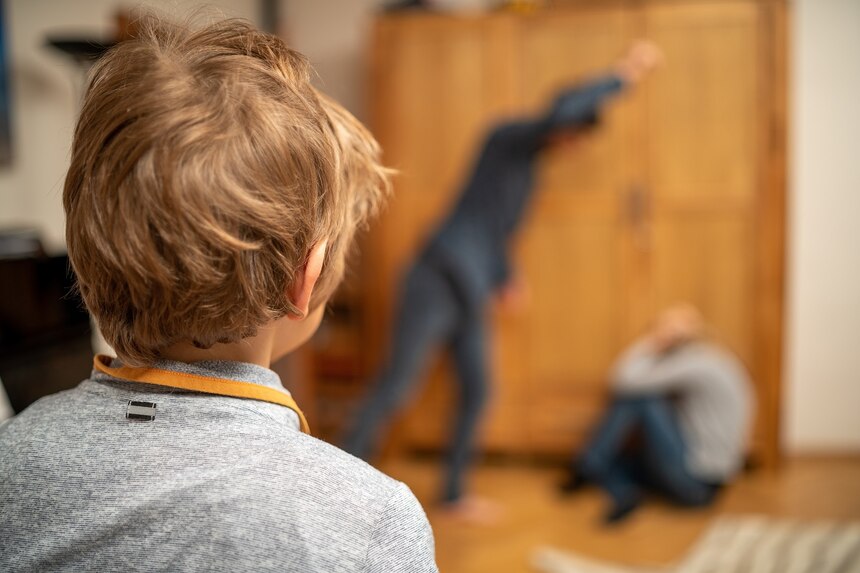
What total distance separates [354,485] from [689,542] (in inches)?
90.3

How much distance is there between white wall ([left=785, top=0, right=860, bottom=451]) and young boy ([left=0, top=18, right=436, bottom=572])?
310 centimetres

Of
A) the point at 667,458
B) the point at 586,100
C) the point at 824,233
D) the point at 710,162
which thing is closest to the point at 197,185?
the point at 586,100

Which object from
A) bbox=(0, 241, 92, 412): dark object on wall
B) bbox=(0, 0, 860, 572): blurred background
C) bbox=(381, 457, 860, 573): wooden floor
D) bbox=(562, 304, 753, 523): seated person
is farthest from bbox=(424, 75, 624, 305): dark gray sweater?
bbox=(0, 241, 92, 412): dark object on wall

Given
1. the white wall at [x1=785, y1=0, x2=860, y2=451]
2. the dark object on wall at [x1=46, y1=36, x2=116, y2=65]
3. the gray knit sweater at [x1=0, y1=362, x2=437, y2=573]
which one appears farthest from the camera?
the white wall at [x1=785, y1=0, x2=860, y2=451]

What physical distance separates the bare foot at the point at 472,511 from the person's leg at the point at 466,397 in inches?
1.1

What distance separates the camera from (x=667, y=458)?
2986 millimetres

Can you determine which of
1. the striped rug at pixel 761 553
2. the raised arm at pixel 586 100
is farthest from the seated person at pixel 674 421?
the raised arm at pixel 586 100

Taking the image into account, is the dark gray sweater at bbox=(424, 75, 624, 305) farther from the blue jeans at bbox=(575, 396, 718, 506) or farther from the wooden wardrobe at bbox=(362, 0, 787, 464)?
the blue jeans at bbox=(575, 396, 718, 506)

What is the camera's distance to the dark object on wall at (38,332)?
51.4 inches

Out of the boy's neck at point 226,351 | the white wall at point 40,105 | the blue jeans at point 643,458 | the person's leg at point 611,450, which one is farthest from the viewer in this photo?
the person's leg at point 611,450

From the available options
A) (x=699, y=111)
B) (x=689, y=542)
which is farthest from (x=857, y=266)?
(x=689, y=542)

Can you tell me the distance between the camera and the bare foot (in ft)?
9.32

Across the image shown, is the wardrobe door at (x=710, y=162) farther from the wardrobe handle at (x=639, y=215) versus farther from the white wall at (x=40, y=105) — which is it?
the white wall at (x=40, y=105)

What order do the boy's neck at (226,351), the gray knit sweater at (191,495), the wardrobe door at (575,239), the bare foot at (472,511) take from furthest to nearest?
the wardrobe door at (575,239)
the bare foot at (472,511)
the boy's neck at (226,351)
the gray knit sweater at (191,495)
